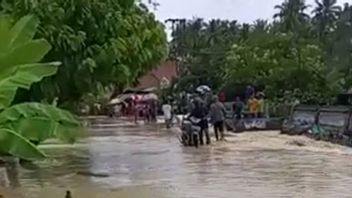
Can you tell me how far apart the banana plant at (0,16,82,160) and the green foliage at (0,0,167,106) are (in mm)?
5967

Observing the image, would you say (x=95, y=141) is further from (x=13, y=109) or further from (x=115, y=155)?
(x=13, y=109)

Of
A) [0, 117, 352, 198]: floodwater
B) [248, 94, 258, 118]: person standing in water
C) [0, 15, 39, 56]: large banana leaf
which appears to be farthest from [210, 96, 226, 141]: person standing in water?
[0, 15, 39, 56]: large banana leaf

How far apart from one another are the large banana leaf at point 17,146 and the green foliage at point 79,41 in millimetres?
6660

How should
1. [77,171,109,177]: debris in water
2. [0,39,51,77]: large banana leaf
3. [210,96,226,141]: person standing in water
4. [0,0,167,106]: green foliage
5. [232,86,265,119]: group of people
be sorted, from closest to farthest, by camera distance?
[0,39,51,77]: large banana leaf
[0,0,167,106]: green foliage
[77,171,109,177]: debris in water
[210,96,226,141]: person standing in water
[232,86,265,119]: group of people

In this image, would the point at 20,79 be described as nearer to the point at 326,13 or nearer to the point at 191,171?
the point at 191,171

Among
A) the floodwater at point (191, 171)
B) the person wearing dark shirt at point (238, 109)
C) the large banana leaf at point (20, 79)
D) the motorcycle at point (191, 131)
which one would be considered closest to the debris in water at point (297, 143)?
the floodwater at point (191, 171)

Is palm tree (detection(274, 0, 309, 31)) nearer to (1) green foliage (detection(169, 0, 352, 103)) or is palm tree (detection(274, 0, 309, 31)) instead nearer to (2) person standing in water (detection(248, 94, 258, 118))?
(1) green foliage (detection(169, 0, 352, 103))

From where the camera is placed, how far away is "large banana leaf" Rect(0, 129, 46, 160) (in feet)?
28.5

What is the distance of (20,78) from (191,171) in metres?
10.9

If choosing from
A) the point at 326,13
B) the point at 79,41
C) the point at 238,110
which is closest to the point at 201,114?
the point at 79,41

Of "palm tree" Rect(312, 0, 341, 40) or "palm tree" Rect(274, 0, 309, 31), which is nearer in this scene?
"palm tree" Rect(274, 0, 309, 31)

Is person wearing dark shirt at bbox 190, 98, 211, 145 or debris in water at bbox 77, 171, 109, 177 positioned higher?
person wearing dark shirt at bbox 190, 98, 211, 145

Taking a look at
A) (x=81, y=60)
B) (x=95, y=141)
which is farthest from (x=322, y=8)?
(x=81, y=60)

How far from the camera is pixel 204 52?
78.9m
